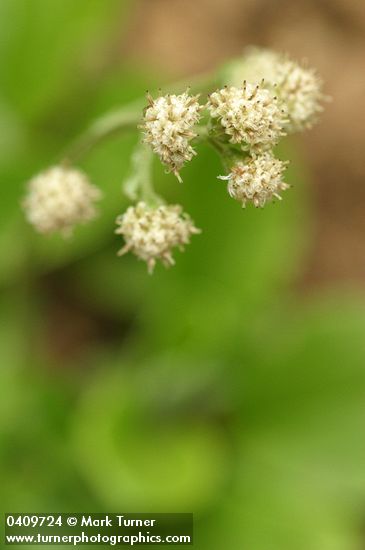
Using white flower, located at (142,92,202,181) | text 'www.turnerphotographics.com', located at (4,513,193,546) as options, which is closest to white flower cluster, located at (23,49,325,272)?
white flower, located at (142,92,202,181)

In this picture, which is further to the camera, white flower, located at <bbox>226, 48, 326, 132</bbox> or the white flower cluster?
white flower, located at <bbox>226, 48, 326, 132</bbox>

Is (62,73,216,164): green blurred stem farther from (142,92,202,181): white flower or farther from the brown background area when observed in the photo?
the brown background area

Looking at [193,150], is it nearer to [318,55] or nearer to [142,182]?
[142,182]

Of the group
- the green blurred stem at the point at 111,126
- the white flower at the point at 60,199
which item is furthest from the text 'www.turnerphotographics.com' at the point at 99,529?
the green blurred stem at the point at 111,126

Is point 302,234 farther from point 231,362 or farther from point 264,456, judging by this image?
point 264,456

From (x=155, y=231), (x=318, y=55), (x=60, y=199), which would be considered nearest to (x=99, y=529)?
(x=60, y=199)
